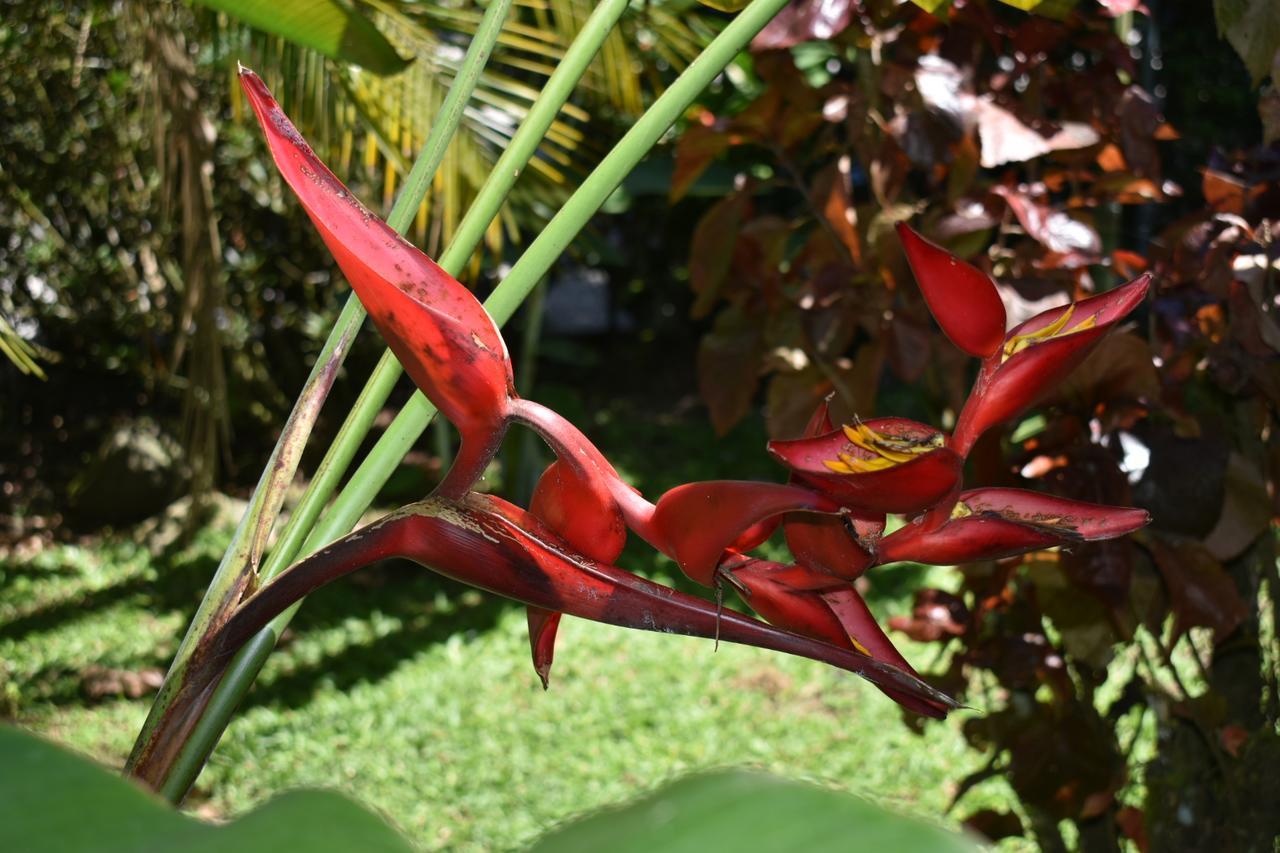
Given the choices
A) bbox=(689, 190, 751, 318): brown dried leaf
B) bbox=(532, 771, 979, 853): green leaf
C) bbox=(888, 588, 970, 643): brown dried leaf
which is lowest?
bbox=(888, 588, 970, 643): brown dried leaf

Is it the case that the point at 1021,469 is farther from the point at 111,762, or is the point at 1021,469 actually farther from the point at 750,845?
the point at 111,762

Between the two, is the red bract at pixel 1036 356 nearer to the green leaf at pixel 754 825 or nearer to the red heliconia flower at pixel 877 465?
the red heliconia flower at pixel 877 465

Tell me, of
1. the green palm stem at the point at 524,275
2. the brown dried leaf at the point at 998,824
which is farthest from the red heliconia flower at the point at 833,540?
the brown dried leaf at the point at 998,824

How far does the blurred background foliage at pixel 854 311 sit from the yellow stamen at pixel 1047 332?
507mm

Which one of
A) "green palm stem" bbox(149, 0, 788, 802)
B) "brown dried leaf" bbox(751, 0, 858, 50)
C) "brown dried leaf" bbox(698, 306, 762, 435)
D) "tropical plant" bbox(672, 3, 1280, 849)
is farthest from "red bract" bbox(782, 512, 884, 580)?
"brown dried leaf" bbox(698, 306, 762, 435)

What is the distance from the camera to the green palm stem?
629 mm

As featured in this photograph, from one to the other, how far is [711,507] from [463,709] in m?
2.43

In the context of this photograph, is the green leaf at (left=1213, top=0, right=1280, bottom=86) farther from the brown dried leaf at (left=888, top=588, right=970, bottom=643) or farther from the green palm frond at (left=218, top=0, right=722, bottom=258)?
the green palm frond at (left=218, top=0, right=722, bottom=258)

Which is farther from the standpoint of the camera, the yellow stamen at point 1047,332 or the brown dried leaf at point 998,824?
the brown dried leaf at point 998,824

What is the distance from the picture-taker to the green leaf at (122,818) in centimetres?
30

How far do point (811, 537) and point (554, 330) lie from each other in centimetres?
563

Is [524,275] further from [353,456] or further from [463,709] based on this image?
[463,709]

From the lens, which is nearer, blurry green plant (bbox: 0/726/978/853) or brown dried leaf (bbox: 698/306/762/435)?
blurry green plant (bbox: 0/726/978/853)

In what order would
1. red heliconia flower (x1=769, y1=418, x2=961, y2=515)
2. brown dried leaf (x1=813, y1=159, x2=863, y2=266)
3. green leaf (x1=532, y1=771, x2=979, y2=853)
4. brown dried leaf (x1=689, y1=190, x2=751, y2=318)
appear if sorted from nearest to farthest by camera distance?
green leaf (x1=532, y1=771, x2=979, y2=853), red heliconia flower (x1=769, y1=418, x2=961, y2=515), brown dried leaf (x1=813, y1=159, x2=863, y2=266), brown dried leaf (x1=689, y1=190, x2=751, y2=318)
